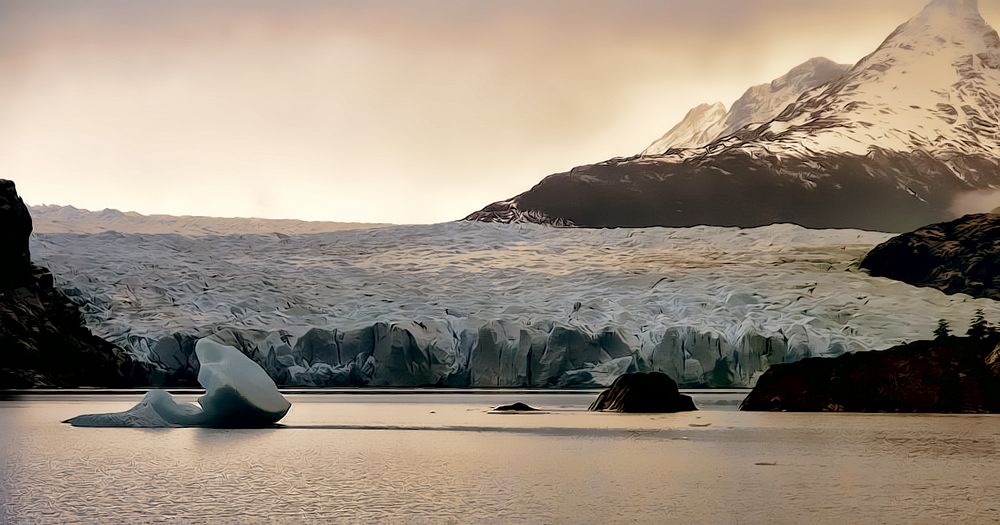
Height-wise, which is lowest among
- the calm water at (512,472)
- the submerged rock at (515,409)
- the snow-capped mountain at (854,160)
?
the submerged rock at (515,409)

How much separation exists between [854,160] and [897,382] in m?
42.7

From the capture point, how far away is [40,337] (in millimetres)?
24125

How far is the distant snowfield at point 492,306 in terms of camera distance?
24562mm

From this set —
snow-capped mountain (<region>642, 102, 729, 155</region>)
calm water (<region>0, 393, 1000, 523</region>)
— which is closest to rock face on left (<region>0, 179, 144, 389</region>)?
calm water (<region>0, 393, 1000, 523</region>)

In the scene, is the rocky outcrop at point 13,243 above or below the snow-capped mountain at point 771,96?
below

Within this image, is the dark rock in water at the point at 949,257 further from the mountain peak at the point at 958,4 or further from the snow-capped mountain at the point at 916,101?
the mountain peak at the point at 958,4

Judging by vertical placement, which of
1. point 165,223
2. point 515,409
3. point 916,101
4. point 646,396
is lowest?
point 515,409

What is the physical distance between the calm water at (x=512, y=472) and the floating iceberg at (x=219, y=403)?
396 millimetres

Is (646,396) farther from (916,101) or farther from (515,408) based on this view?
(916,101)

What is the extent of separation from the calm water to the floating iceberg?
1.30 ft

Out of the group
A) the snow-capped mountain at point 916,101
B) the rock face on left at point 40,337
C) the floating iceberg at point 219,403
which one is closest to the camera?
the floating iceberg at point 219,403

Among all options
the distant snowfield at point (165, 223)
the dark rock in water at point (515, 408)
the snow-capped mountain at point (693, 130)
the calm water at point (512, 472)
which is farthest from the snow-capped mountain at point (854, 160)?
the calm water at point (512, 472)

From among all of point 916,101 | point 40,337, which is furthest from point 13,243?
point 916,101

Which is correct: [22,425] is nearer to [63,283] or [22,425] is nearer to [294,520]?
[294,520]
